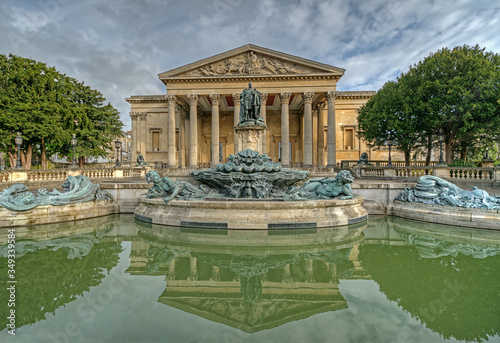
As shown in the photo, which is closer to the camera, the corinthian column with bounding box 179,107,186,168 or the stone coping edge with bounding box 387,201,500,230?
the stone coping edge with bounding box 387,201,500,230

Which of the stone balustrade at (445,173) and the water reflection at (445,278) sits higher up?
the stone balustrade at (445,173)

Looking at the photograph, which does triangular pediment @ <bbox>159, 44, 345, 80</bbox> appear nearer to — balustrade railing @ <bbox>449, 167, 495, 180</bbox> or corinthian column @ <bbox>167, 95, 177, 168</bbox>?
corinthian column @ <bbox>167, 95, 177, 168</bbox>

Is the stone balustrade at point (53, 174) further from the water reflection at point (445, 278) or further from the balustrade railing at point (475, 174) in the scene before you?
the balustrade railing at point (475, 174)

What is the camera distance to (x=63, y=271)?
4.30m

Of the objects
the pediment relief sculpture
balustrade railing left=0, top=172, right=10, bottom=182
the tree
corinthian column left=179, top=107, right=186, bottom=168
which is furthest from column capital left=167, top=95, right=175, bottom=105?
the tree

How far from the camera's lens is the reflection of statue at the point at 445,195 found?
7691 millimetres

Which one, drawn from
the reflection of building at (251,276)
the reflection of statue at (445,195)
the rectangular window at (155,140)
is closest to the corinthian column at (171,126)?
the rectangular window at (155,140)

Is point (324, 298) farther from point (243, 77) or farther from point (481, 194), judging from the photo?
point (243, 77)

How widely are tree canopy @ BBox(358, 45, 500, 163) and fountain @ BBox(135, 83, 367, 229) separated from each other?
14057 millimetres

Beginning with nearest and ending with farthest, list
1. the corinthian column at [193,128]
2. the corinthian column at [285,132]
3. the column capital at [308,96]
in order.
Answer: the corinthian column at [285,132] < the column capital at [308,96] < the corinthian column at [193,128]

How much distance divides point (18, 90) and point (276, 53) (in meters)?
23.5

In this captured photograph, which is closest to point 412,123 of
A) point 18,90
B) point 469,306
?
point 469,306

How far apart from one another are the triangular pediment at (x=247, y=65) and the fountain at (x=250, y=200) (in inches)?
751

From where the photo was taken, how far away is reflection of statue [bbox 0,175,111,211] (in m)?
7.46
